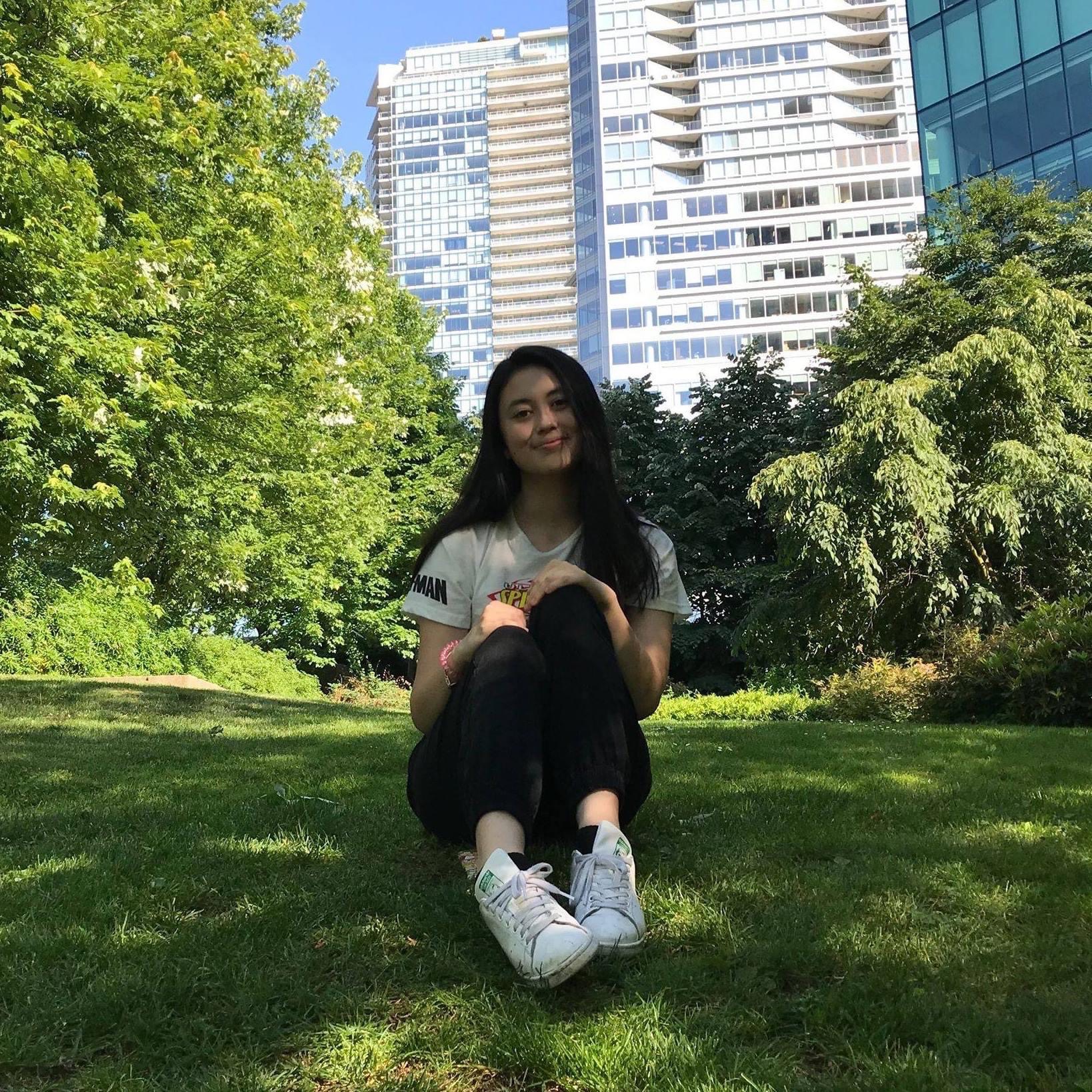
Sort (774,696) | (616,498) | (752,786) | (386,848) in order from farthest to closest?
(774,696) < (752,786) < (386,848) < (616,498)

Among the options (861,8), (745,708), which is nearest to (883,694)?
(745,708)

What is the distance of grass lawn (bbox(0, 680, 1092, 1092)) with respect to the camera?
166 cm

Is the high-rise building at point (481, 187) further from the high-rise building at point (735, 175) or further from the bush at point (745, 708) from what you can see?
the bush at point (745, 708)

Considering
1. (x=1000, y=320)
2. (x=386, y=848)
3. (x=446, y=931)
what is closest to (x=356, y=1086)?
(x=446, y=931)

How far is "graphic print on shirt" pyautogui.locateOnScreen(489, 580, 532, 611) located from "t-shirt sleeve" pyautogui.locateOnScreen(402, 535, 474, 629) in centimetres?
9

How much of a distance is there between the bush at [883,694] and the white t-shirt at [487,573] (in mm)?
9146

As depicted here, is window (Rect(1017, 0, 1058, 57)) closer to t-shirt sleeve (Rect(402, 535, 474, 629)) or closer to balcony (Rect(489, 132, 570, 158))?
t-shirt sleeve (Rect(402, 535, 474, 629))

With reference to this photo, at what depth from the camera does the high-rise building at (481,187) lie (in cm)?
11888

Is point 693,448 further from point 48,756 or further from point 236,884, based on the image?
point 236,884

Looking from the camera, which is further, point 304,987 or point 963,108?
point 963,108

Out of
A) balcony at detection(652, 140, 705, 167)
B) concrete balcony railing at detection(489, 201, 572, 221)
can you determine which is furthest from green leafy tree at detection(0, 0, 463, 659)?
concrete balcony railing at detection(489, 201, 572, 221)

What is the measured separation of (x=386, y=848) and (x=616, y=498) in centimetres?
139

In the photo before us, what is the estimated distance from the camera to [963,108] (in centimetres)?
2489

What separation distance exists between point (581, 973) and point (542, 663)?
0.77 metres
